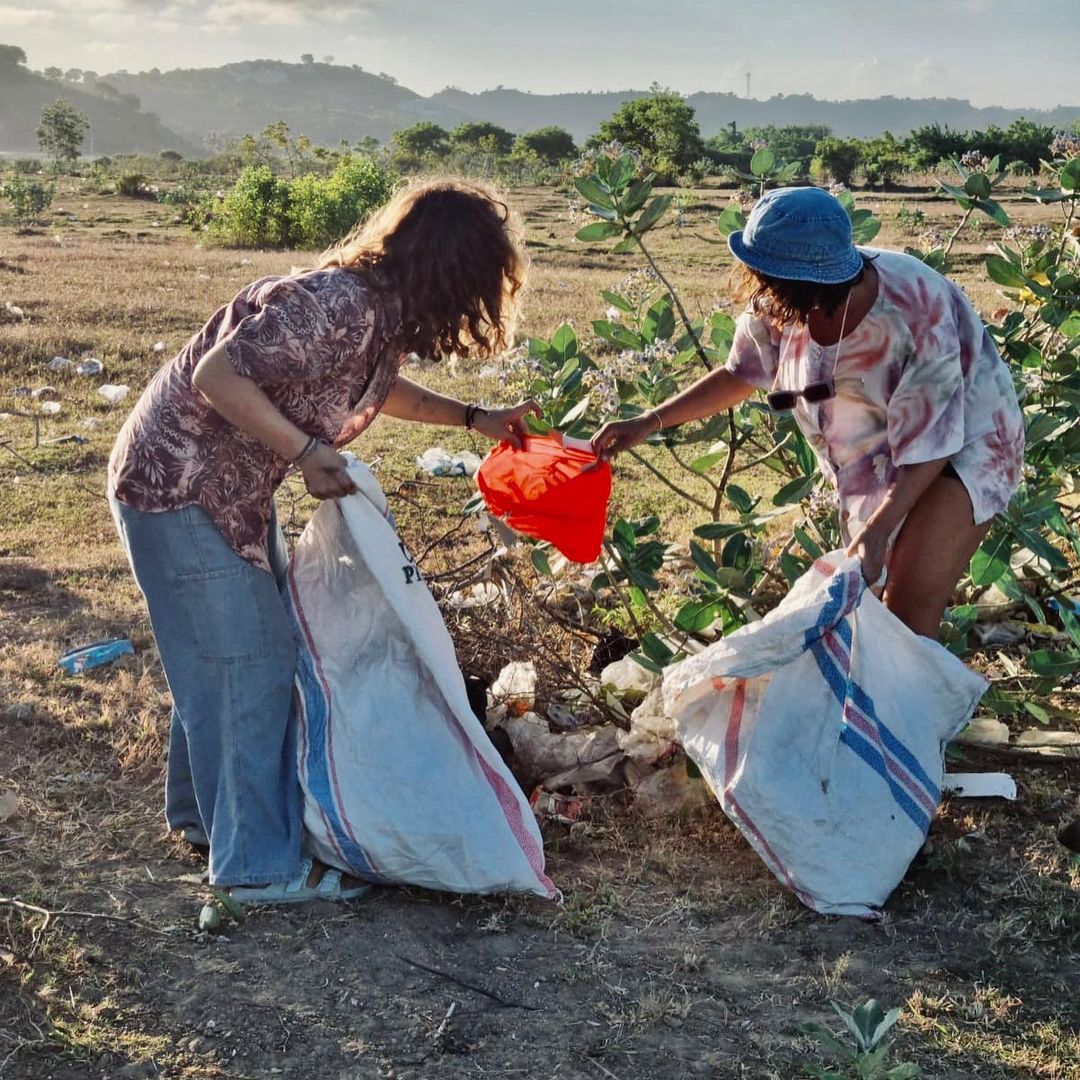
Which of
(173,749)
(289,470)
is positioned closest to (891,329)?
(289,470)

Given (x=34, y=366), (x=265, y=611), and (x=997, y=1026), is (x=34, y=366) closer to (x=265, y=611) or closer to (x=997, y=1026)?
(x=265, y=611)

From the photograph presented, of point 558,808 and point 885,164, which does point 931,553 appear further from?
point 885,164

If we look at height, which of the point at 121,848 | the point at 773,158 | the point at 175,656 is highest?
the point at 773,158

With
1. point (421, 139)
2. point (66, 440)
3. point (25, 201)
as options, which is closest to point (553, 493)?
point (66, 440)

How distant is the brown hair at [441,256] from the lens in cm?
204

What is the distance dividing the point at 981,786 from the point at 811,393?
1.03 meters

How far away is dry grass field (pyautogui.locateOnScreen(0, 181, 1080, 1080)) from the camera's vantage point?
→ 1853 mm

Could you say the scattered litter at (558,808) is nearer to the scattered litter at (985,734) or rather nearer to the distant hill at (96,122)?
the scattered litter at (985,734)

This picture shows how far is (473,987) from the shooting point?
2.01 meters

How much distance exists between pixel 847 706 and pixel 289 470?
1.12 metres

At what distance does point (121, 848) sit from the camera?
8.08 feet

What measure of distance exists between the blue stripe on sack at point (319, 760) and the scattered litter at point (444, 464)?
→ 2978 mm

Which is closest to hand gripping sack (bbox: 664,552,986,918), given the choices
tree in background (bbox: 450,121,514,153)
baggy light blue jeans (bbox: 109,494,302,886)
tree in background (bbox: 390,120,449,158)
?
baggy light blue jeans (bbox: 109,494,302,886)

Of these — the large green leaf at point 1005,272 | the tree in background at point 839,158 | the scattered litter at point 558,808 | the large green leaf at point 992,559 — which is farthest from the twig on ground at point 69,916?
the tree in background at point 839,158
